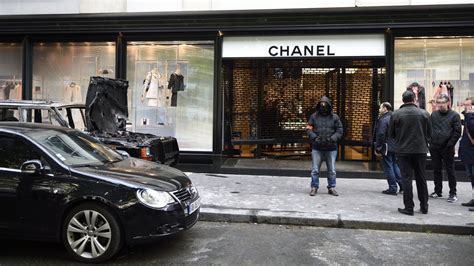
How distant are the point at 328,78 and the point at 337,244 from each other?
815 centimetres

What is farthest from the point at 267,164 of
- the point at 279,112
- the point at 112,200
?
the point at 112,200

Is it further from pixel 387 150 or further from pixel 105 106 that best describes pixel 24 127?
pixel 387 150

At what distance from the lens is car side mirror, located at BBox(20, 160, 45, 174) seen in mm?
5223

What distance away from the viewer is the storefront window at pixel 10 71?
13.3 meters

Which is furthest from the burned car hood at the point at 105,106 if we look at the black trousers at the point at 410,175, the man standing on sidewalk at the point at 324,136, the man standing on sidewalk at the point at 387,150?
the black trousers at the point at 410,175

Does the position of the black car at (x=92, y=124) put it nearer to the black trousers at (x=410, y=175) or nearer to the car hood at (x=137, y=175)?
the car hood at (x=137, y=175)

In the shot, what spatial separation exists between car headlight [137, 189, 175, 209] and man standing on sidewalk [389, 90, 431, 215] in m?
3.91

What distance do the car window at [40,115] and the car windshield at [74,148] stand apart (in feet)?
7.60

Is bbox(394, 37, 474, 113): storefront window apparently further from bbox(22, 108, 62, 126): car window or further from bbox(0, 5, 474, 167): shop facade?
bbox(22, 108, 62, 126): car window

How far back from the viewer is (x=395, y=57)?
456 inches

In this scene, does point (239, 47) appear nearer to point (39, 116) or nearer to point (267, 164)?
point (267, 164)

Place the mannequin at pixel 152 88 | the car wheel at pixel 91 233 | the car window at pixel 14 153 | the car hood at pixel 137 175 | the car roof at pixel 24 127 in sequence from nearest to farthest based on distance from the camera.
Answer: the car wheel at pixel 91 233 < the car hood at pixel 137 175 < the car window at pixel 14 153 < the car roof at pixel 24 127 < the mannequin at pixel 152 88

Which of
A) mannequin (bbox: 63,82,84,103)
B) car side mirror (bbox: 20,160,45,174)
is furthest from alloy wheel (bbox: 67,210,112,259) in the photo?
mannequin (bbox: 63,82,84,103)

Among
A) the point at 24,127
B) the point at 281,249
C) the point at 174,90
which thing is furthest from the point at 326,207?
the point at 174,90
